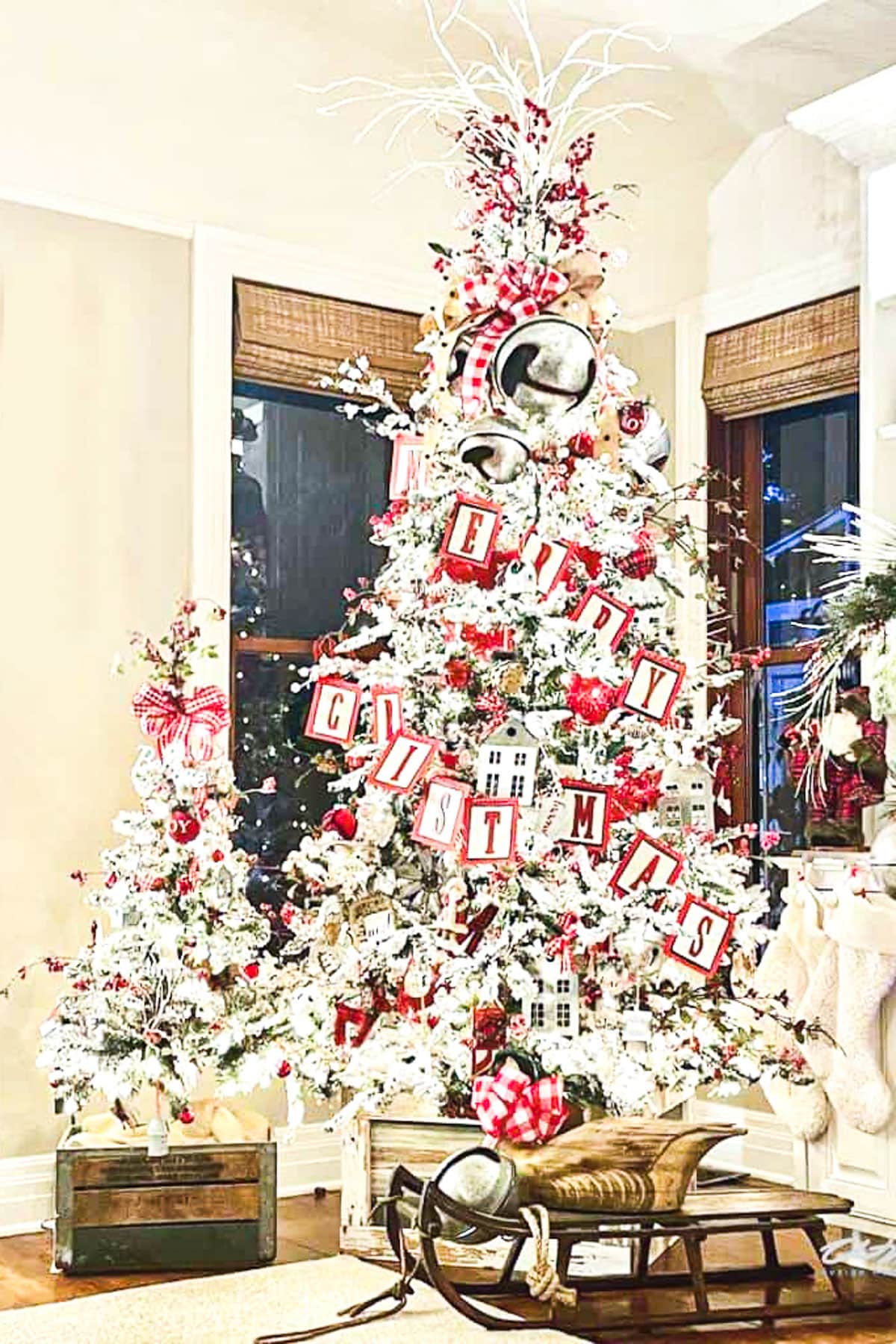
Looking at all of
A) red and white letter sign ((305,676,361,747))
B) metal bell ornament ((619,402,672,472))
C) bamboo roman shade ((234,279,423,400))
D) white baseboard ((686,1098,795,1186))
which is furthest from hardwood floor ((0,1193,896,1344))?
bamboo roman shade ((234,279,423,400))

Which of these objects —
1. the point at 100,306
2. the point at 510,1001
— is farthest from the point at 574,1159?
the point at 100,306

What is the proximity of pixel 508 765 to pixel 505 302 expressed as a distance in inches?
44.0

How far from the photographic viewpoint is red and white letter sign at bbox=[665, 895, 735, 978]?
396 cm

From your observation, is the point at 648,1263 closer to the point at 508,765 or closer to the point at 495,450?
the point at 508,765

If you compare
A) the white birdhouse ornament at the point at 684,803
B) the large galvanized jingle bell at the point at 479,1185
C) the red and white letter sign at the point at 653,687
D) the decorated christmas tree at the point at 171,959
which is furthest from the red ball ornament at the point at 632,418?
the large galvanized jingle bell at the point at 479,1185

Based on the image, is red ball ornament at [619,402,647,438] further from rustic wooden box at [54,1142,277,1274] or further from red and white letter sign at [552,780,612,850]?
rustic wooden box at [54,1142,277,1274]

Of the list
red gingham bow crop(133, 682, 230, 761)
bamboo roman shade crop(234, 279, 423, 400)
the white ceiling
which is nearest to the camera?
red gingham bow crop(133, 682, 230, 761)

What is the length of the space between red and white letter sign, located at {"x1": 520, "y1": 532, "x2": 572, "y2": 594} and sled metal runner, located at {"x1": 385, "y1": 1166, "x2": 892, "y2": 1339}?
1.30 m

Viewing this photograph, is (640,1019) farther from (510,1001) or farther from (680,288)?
(680,288)

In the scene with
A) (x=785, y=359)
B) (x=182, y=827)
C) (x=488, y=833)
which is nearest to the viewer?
(x=488, y=833)

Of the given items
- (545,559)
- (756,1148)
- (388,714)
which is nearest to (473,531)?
(545,559)

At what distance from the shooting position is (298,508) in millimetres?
5383

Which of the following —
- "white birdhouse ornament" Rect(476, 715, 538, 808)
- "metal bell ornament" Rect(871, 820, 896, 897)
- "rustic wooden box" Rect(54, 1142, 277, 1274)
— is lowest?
"rustic wooden box" Rect(54, 1142, 277, 1274)

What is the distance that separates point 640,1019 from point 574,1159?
0.51 m
